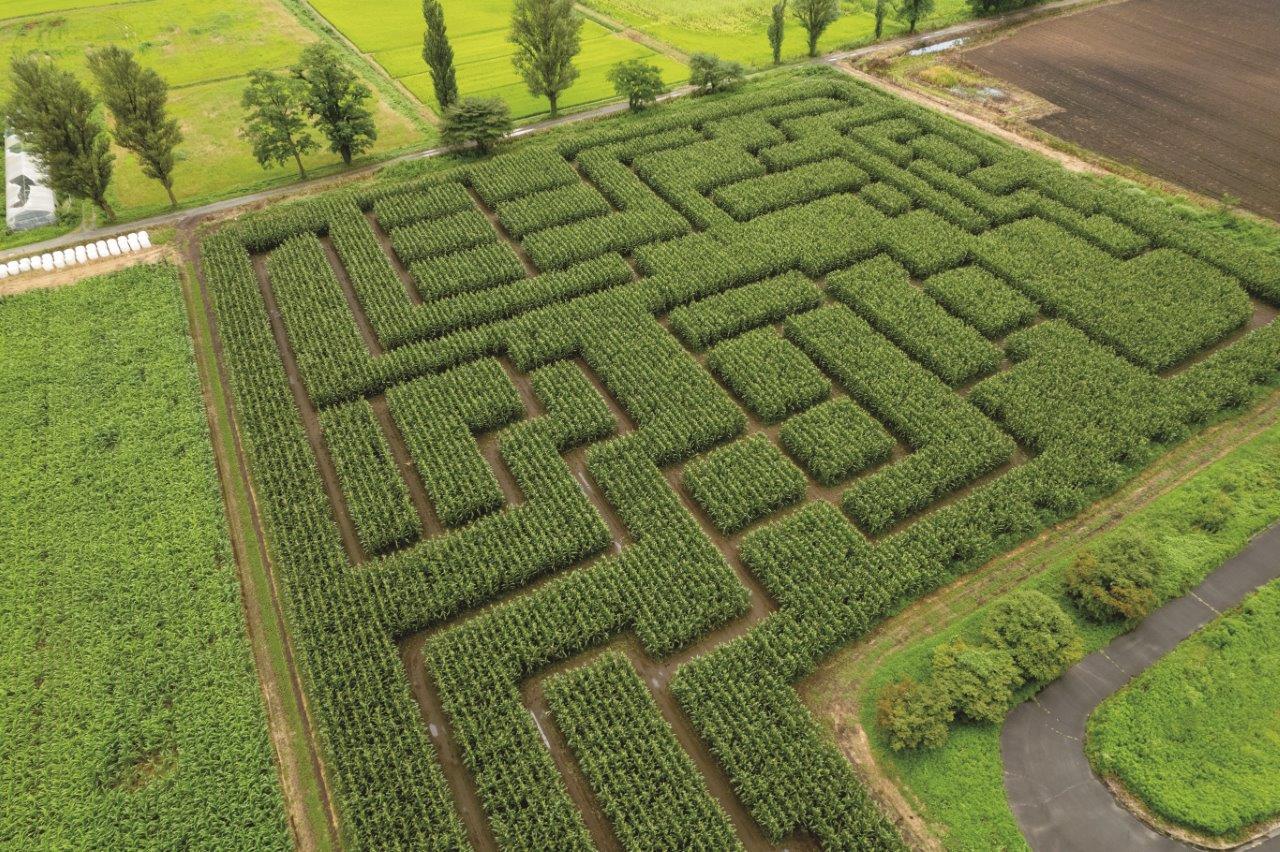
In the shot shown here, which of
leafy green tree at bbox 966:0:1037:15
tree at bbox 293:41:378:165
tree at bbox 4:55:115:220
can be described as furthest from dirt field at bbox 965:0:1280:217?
tree at bbox 4:55:115:220

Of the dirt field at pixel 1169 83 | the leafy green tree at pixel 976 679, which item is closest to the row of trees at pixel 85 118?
the leafy green tree at pixel 976 679

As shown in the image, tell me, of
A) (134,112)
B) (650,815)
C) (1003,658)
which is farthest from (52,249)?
(1003,658)

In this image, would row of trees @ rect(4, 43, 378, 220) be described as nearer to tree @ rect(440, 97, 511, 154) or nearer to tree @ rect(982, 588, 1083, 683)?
tree @ rect(440, 97, 511, 154)

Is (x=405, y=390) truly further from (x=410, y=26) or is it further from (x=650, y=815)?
(x=410, y=26)

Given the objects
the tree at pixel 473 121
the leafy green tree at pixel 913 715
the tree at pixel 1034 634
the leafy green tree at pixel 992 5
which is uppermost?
the leafy green tree at pixel 992 5

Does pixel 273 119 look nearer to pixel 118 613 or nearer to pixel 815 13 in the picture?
pixel 118 613

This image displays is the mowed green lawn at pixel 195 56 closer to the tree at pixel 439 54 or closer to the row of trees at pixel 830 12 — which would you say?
the tree at pixel 439 54

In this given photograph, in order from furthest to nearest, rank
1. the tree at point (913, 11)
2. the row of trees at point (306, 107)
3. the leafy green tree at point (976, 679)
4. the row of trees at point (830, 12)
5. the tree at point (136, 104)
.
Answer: the tree at point (913, 11) < the row of trees at point (830, 12) < the row of trees at point (306, 107) < the tree at point (136, 104) < the leafy green tree at point (976, 679)
